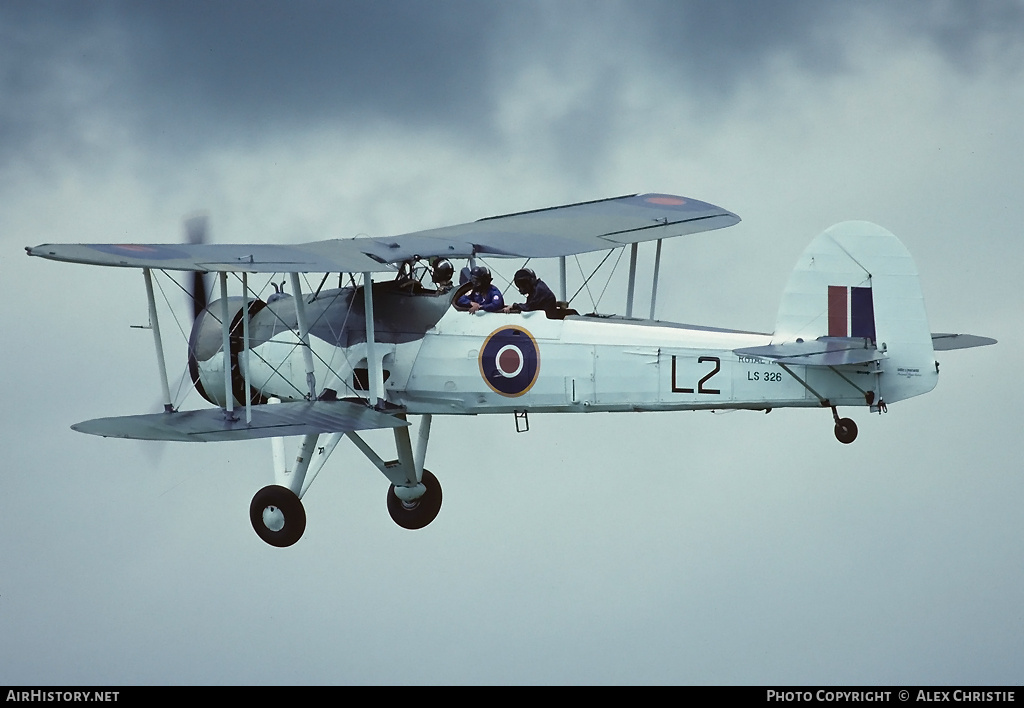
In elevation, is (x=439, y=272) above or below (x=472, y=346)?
above

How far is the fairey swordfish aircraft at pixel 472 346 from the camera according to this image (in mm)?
14703

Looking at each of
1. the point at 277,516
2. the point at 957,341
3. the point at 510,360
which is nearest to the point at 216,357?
the point at 277,516

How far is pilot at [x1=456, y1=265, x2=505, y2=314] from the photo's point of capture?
16.3m

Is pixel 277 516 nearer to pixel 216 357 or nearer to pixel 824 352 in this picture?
→ pixel 216 357

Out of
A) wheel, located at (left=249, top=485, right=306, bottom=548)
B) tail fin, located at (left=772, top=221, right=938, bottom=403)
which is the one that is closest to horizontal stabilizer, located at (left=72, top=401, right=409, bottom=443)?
wheel, located at (left=249, top=485, right=306, bottom=548)

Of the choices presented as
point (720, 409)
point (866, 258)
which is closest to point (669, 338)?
point (720, 409)

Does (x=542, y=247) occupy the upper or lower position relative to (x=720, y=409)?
upper

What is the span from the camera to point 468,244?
53.7 feet

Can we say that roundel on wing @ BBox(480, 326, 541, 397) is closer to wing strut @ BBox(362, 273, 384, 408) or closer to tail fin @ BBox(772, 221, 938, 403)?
wing strut @ BBox(362, 273, 384, 408)

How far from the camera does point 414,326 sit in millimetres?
16484

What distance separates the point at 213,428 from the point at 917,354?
5.78 metres

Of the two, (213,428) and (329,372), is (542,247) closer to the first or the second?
(329,372)

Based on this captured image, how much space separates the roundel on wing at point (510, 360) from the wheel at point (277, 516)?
2085 mm

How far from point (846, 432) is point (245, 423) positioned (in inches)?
197
